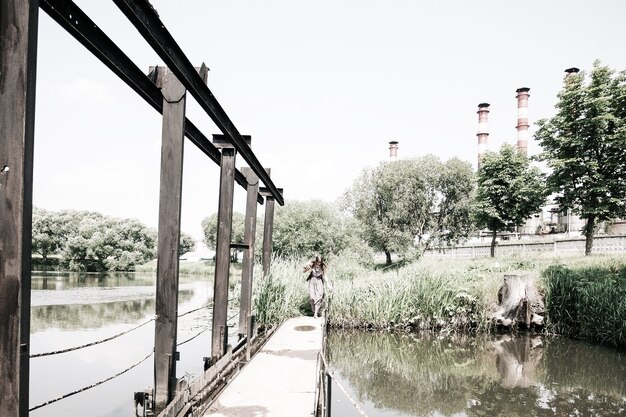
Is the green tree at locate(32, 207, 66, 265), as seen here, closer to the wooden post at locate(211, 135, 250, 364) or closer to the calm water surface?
the calm water surface

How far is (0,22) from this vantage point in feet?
6.51

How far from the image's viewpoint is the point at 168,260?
13.7 ft

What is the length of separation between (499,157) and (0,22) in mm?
31355

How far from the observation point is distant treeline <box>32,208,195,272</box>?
128ft

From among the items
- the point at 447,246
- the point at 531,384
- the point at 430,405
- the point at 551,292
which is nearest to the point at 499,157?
the point at 447,246

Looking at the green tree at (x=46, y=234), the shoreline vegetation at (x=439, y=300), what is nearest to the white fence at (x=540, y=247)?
the shoreline vegetation at (x=439, y=300)

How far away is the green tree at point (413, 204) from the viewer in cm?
3256

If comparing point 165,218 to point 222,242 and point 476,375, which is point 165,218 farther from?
point 476,375

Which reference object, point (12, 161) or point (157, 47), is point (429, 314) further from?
point (12, 161)

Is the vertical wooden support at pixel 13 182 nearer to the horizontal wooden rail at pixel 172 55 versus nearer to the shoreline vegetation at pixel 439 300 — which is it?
the horizontal wooden rail at pixel 172 55

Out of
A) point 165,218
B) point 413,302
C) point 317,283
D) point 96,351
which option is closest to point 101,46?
point 165,218

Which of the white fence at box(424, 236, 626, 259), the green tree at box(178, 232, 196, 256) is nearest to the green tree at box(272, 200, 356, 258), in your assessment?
the white fence at box(424, 236, 626, 259)

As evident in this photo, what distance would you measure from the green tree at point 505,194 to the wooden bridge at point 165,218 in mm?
21672

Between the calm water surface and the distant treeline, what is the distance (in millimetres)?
21339
